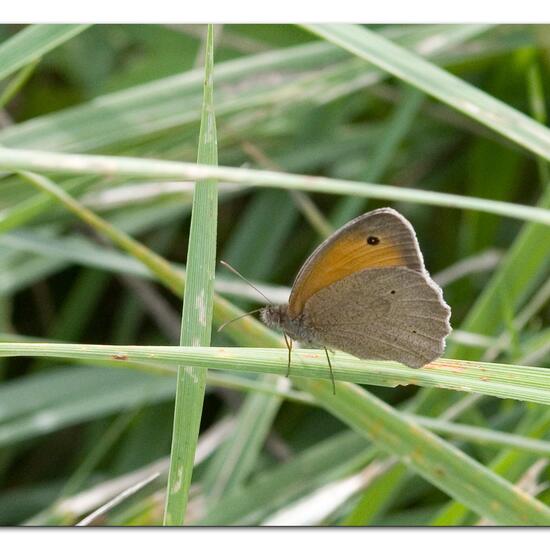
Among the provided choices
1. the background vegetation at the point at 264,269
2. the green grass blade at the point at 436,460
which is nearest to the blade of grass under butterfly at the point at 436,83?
the background vegetation at the point at 264,269

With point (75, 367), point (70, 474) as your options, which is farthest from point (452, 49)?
point (70, 474)

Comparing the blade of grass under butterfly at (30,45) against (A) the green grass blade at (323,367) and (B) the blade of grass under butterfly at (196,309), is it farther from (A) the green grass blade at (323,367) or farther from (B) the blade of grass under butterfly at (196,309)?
(A) the green grass blade at (323,367)

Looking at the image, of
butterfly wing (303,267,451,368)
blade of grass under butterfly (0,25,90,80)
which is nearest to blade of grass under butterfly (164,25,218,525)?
butterfly wing (303,267,451,368)

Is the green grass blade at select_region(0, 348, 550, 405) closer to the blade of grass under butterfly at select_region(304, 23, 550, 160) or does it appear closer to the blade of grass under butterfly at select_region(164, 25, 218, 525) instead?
the blade of grass under butterfly at select_region(164, 25, 218, 525)

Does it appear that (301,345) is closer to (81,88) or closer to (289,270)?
(289,270)

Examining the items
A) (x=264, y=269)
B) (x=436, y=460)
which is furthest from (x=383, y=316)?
(x=264, y=269)

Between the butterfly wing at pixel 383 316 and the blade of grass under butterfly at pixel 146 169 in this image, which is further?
the butterfly wing at pixel 383 316

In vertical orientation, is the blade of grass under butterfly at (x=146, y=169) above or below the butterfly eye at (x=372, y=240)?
below
